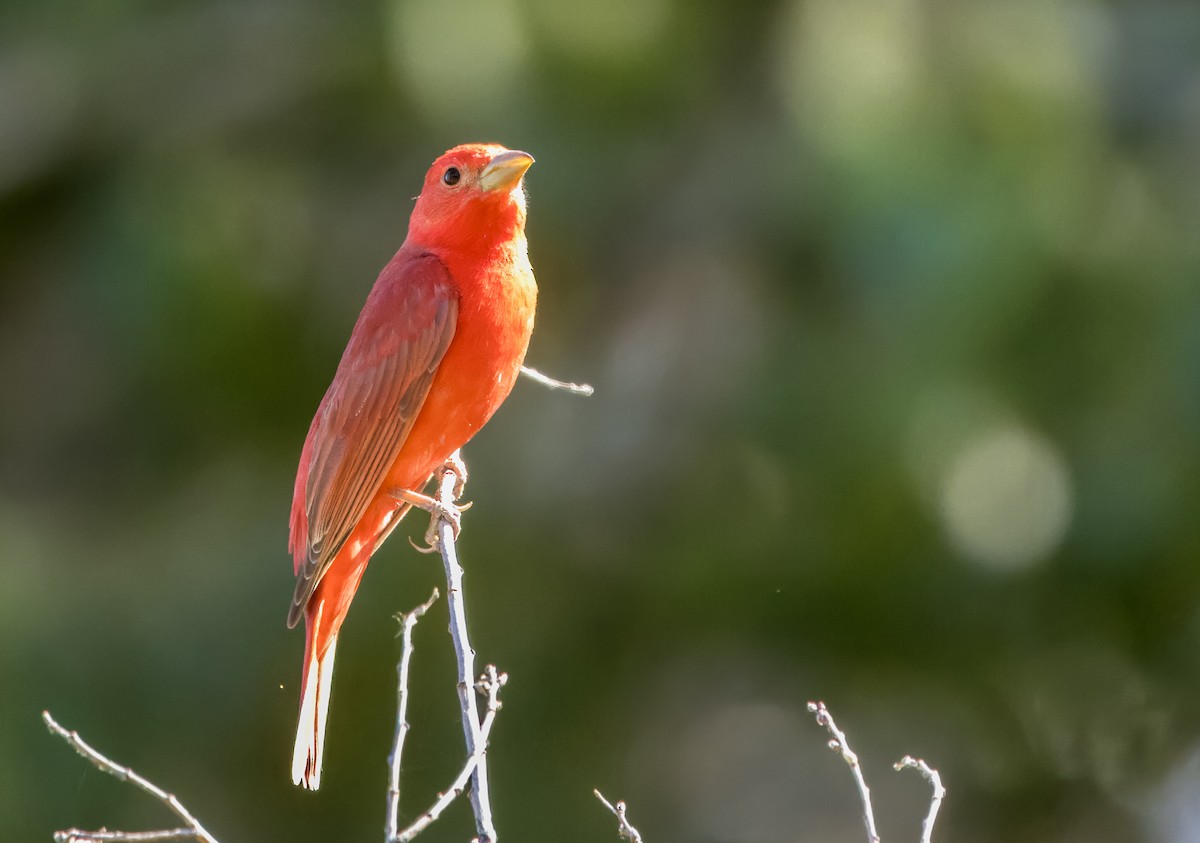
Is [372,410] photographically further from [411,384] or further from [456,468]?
[456,468]

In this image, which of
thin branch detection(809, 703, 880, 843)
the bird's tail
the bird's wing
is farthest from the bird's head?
thin branch detection(809, 703, 880, 843)

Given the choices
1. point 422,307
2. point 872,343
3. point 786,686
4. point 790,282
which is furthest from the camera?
point 786,686

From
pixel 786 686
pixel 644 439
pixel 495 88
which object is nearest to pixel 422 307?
pixel 495 88

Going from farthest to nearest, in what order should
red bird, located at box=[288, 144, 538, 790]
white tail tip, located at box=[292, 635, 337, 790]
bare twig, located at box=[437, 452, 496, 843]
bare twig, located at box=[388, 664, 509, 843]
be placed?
1. red bird, located at box=[288, 144, 538, 790]
2. white tail tip, located at box=[292, 635, 337, 790]
3. bare twig, located at box=[437, 452, 496, 843]
4. bare twig, located at box=[388, 664, 509, 843]

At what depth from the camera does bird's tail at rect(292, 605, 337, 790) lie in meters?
4.16

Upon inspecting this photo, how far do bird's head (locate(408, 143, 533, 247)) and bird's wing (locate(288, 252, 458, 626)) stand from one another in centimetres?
12

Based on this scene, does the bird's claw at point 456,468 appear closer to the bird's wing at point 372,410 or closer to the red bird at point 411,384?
the red bird at point 411,384

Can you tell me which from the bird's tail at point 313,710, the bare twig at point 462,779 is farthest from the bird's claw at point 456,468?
the bare twig at point 462,779

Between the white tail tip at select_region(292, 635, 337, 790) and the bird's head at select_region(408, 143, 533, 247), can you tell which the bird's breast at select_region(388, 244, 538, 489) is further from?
the white tail tip at select_region(292, 635, 337, 790)

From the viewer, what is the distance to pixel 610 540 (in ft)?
22.9

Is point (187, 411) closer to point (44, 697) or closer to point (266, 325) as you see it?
point (266, 325)

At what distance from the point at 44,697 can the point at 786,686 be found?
3103 mm

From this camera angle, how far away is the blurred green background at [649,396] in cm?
646

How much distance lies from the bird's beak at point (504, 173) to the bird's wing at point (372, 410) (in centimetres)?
26
